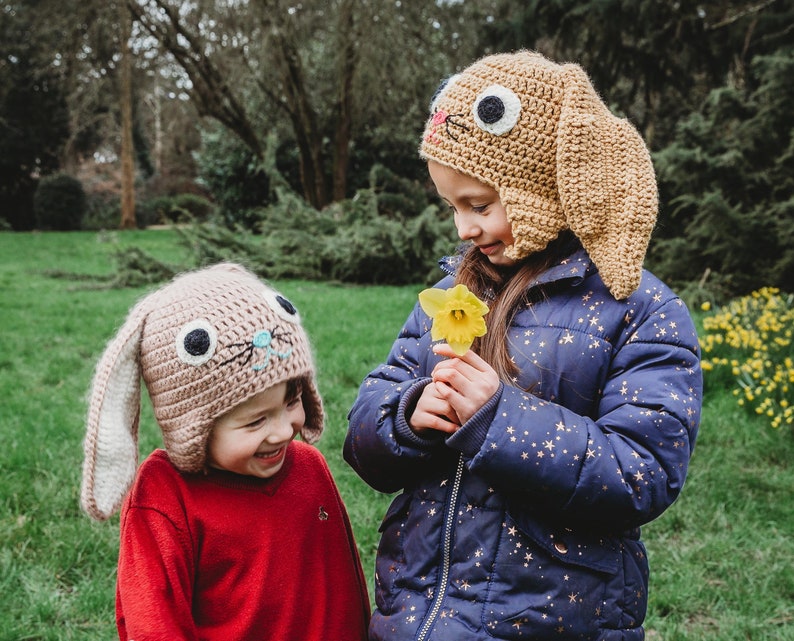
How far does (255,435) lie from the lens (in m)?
1.70

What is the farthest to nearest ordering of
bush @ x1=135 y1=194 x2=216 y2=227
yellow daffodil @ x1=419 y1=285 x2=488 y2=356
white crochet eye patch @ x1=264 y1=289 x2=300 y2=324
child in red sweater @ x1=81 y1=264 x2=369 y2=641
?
bush @ x1=135 y1=194 x2=216 y2=227 → white crochet eye patch @ x1=264 y1=289 x2=300 y2=324 → child in red sweater @ x1=81 y1=264 x2=369 y2=641 → yellow daffodil @ x1=419 y1=285 x2=488 y2=356

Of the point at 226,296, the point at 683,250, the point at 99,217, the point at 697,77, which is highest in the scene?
the point at 697,77

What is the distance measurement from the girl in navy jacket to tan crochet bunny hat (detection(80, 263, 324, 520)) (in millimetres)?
264

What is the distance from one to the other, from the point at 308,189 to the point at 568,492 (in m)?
13.2

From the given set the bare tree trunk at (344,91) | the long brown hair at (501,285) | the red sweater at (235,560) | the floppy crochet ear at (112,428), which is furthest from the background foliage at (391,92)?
the floppy crochet ear at (112,428)

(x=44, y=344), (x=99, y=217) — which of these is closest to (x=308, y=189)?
(x=44, y=344)

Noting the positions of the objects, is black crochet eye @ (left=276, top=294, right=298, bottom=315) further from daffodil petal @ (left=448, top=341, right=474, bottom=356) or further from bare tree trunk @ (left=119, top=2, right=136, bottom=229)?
bare tree trunk @ (left=119, top=2, right=136, bottom=229)

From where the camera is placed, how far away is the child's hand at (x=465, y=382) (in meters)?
1.43

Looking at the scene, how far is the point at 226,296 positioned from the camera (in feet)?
5.58

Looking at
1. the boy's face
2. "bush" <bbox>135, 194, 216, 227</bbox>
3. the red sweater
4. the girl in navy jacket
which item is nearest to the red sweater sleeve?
the red sweater

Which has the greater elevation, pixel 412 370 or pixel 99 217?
pixel 412 370

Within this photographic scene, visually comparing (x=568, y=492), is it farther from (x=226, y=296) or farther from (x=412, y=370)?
(x=226, y=296)

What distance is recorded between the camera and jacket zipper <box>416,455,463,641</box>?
1.52 metres

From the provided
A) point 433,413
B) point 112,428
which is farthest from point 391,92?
point 433,413
